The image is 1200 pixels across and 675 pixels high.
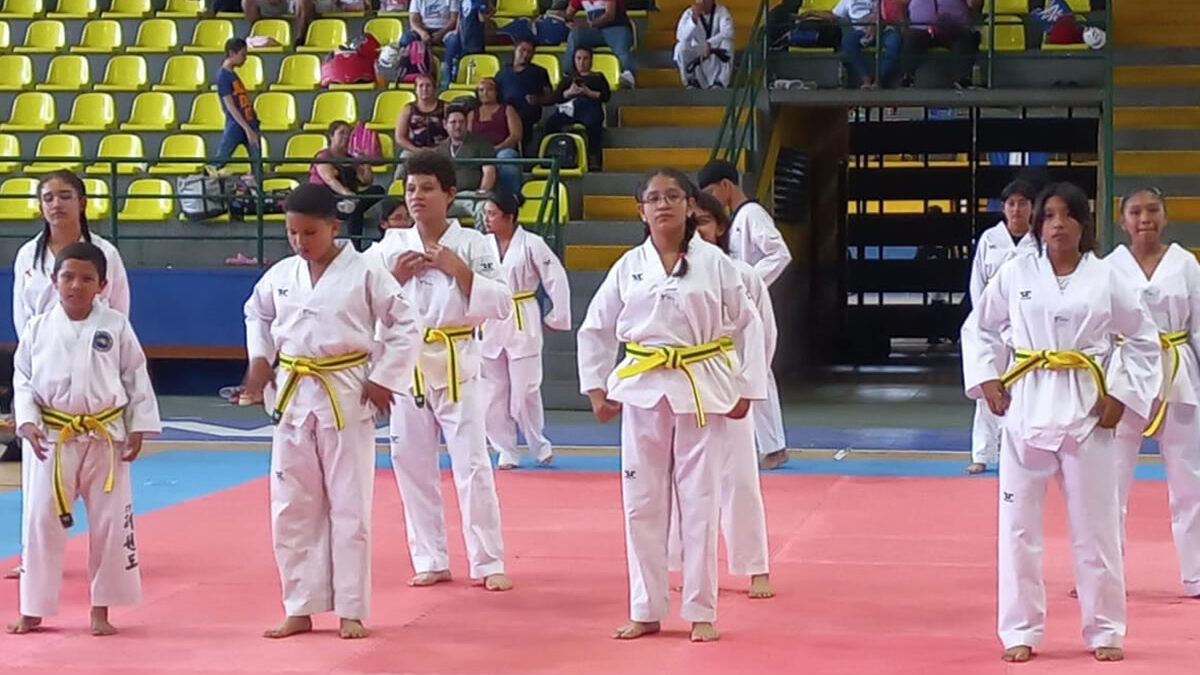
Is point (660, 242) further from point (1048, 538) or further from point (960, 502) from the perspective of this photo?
point (960, 502)

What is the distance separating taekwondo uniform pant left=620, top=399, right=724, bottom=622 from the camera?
645cm

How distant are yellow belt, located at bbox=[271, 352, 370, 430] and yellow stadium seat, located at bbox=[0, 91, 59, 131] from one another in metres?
12.5

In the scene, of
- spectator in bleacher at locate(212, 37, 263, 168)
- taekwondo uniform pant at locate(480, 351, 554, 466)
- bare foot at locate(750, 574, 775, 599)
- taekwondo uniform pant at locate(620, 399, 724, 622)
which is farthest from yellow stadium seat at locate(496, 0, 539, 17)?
taekwondo uniform pant at locate(620, 399, 724, 622)

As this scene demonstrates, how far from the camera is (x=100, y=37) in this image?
1930 centimetres

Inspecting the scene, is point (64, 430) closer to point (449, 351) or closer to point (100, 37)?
point (449, 351)

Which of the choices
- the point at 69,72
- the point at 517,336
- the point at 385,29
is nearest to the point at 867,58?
the point at 385,29

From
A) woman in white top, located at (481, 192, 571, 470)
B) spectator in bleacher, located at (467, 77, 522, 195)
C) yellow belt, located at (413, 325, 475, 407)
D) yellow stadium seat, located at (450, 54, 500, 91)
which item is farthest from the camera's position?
yellow stadium seat, located at (450, 54, 500, 91)

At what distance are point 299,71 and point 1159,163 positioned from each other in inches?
333

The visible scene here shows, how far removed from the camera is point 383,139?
16719 mm

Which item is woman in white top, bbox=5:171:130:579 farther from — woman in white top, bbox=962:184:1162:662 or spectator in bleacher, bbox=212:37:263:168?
spectator in bleacher, bbox=212:37:263:168

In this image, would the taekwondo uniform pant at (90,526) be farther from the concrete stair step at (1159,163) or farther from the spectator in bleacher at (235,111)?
the concrete stair step at (1159,163)

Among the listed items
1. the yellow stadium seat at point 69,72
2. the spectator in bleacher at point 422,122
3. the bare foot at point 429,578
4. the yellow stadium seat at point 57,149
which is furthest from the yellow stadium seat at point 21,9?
the bare foot at point 429,578

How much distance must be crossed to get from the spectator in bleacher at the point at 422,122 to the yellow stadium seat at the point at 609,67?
219cm

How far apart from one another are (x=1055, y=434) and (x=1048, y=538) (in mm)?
2952
